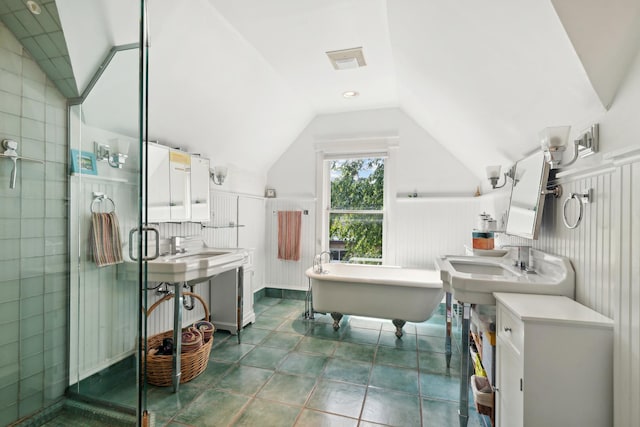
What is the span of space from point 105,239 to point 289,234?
2.51 meters

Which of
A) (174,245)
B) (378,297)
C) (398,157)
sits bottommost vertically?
(378,297)

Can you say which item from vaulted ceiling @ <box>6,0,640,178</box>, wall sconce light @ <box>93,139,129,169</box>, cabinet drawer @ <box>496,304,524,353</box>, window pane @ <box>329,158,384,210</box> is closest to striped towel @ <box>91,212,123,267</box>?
wall sconce light @ <box>93,139,129,169</box>

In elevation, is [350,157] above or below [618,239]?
above

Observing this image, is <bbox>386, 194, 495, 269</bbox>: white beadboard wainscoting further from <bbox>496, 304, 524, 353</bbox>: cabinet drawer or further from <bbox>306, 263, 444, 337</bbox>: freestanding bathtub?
<bbox>496, 304, 524, 353</bbox>: cabinet drawer

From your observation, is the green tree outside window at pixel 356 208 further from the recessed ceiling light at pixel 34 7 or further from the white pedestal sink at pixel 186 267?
the recessed ceiling light at pixel 34 7

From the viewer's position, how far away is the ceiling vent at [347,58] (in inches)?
93.4

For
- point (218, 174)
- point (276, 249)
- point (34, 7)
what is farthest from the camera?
point (276, 249)

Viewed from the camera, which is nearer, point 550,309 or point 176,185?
point 550,309

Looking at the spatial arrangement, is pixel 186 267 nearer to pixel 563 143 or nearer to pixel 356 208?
pixel 563 143

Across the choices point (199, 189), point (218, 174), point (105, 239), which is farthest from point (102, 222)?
point (218, 174)

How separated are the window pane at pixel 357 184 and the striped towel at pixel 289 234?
0.56 metres

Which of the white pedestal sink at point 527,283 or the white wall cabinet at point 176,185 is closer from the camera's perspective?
the white pedestal sink at point 527,283

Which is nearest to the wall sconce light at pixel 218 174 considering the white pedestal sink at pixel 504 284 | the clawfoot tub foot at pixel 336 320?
the clawfoot tub foot at pixel 336 320

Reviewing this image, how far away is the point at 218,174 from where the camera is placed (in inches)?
117
